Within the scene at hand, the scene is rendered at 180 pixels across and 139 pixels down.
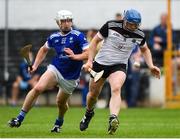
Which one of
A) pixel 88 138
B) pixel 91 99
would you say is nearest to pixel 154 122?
pixel 91 99

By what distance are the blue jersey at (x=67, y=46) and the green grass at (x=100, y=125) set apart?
3.57ft

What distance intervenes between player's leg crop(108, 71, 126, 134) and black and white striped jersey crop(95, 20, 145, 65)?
32 centimetres

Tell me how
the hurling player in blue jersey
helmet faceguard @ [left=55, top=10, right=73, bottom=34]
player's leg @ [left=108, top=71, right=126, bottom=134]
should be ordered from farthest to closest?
helmet faceguard @ [left=55, top=10, right=73, bottom=34], the hurling player in blue jersey, player's leg @ [left=108, top=71, right=126, bottom=134]

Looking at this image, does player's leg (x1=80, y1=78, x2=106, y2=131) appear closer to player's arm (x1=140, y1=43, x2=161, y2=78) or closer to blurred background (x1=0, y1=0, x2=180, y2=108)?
player's arm (x1=140, y1=43, x2=161, y2=78)

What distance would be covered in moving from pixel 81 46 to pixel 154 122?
421 centimetres

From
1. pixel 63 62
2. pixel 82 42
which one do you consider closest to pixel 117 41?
pixel 82 42

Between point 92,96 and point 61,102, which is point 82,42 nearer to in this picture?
point 92,96

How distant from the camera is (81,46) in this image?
16.2 m

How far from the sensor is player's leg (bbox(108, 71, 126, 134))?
14.9 meters

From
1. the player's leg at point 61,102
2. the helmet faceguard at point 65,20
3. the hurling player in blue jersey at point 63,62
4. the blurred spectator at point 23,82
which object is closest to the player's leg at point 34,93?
the hurling player in blue jersey at point 63,62

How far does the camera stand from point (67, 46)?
16.1m

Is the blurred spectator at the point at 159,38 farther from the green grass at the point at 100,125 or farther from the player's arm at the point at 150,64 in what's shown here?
the player's arm at the point at 150,64

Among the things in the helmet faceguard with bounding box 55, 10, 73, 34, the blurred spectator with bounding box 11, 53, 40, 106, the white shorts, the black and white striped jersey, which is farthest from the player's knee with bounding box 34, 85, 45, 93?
the blurred spectator with bounding box 11, 53, 40, 106

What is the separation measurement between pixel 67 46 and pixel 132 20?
1305 millimetres
